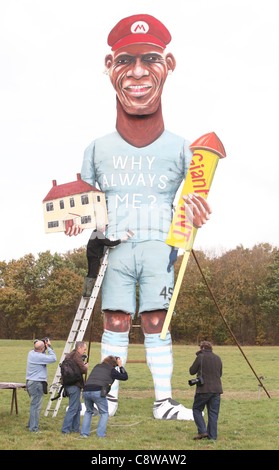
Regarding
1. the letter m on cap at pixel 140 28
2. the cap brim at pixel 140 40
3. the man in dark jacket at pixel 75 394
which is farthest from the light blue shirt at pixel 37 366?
the letter m on cap at pixel 140 28

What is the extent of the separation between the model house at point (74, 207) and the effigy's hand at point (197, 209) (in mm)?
1908

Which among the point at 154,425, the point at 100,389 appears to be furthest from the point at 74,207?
the point at 154,425

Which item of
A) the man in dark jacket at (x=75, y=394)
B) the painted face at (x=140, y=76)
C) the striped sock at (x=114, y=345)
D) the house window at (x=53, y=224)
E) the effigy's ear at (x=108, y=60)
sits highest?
the effigy's ear at (x=108, y=60)

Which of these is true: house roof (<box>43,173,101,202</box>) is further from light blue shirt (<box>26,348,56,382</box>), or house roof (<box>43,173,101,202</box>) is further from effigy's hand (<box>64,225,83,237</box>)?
light blue shirt (<box>26,348,56,382</box>)

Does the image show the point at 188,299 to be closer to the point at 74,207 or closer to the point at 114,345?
the point at 114,345

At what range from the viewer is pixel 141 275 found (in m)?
14.8

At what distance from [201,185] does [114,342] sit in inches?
156

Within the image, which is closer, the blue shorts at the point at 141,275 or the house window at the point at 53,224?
the blue shorts at the point at 141,275

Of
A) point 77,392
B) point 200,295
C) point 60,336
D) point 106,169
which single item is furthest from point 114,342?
point 60,336

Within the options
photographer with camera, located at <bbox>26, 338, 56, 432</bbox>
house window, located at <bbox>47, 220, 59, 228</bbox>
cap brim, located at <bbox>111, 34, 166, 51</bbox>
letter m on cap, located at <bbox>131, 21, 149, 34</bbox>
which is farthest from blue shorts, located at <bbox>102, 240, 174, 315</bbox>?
letter m on cap, located at <bbox>131, 21, 149, 34</bbox>

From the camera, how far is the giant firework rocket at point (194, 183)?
47.3 ft

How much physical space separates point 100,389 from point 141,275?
3.99m

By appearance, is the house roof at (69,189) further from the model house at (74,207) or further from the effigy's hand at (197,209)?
the effigy's hand at (197,209)
